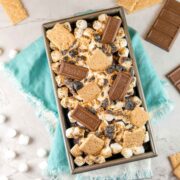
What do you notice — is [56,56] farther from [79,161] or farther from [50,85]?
[79,161]

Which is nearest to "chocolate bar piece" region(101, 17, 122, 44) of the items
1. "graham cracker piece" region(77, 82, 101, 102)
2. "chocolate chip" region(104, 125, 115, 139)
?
"graham cracker piece" region(77, 82, 101, 102)

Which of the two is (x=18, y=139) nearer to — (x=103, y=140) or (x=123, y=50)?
(x=103, y=140)

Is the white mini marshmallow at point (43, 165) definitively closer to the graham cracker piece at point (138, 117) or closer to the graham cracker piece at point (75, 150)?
the graham cracker piece at point (75, 150)

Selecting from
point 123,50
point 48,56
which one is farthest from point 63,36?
point 123,50

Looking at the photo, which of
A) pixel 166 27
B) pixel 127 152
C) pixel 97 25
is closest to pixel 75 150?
pixel 127 152

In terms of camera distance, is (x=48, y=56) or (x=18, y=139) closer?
(x=48, y=56)
